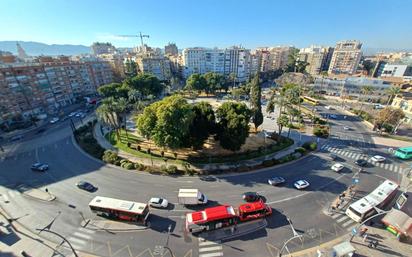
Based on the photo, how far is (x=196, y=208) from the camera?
1243 inches

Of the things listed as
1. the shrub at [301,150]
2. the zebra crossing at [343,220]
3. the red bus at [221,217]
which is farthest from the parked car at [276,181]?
the shrub at [301,150]

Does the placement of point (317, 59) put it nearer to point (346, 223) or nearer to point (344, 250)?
point (346, 223)

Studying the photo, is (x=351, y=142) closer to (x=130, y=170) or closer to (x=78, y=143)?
(x=130, y=170)

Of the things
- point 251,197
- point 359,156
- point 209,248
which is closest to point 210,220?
point 209,248

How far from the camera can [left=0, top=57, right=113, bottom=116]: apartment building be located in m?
73.8

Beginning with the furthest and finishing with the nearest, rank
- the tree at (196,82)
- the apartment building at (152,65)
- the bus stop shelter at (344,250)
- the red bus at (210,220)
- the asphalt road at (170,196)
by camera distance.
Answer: the apartment building at (152,65) < the tree at (196,82) < the red bus at (210,220) < the asphalt road at (170,196) < the bus stop shelter at (344,250)

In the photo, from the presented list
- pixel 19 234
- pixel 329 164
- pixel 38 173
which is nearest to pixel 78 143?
pixel 38 173

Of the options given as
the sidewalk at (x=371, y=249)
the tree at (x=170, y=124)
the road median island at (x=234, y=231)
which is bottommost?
the road median island at (x=234, y=231)

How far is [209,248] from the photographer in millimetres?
24781

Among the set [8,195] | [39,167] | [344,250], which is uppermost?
[344,250]

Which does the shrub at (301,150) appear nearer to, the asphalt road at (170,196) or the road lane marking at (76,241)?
the asphalt road at (170,196)

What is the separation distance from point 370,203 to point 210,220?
87.0 feet

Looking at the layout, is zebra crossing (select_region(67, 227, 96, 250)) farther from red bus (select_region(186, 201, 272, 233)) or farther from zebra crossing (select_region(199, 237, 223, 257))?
zebra crossing (select_region(199, 237, 223, 257))

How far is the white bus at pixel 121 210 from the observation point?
91.0 feet
